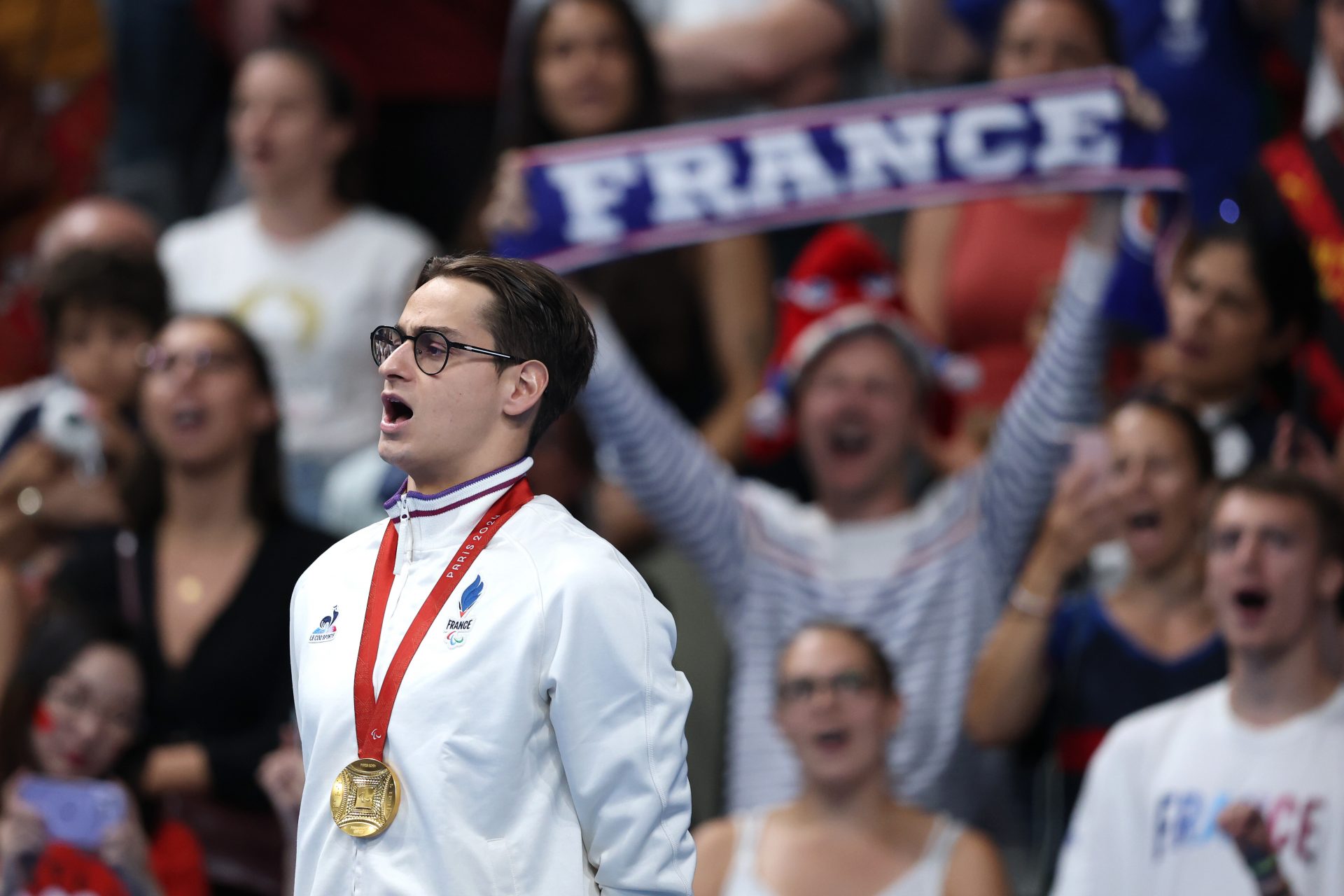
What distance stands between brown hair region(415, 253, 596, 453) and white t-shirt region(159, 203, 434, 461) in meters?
3.22

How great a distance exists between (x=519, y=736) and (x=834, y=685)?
7.18 ft

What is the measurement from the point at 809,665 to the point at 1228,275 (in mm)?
1478

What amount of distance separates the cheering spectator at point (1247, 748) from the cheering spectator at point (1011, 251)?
1.53 metres

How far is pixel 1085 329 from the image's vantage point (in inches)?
202

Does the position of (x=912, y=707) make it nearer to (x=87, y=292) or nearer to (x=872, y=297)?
(x=872, y=297)

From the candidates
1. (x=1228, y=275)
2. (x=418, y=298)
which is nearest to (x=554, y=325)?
(x=418, y=298)

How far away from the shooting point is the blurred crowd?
4707mm

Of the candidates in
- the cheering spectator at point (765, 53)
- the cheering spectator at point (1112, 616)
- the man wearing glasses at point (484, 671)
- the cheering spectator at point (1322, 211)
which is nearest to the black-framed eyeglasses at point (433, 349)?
the man wearing glasses at point (484, 671)

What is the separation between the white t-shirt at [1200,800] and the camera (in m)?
4.24

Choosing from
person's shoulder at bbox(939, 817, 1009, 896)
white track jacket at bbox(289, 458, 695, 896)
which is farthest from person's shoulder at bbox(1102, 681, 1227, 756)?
white track jacket at bbox(289, 458, 695, 896)

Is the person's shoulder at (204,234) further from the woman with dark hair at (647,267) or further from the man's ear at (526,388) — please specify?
the man's ear at (526,388)

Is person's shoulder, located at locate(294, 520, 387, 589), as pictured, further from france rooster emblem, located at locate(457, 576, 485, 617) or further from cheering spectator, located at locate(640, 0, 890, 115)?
cheering spectator, located at locate(640, 0, 890, 115)

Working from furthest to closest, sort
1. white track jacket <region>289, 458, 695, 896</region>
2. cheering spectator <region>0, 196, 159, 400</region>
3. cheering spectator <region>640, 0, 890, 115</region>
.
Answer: cheering spectator <region>640, 0, 890, 115</region> < cheering spectator <region>0, 196, 159, 400</region> < white track jacket <region>289, 458, 695, 896</region>

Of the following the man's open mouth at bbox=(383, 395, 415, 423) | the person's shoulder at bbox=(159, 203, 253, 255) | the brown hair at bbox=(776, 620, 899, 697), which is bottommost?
the brown hair at bbox=(776, 620, 899, 697)
